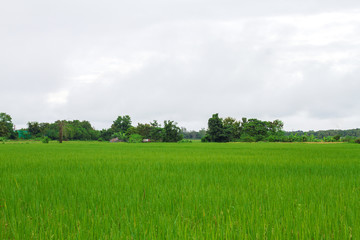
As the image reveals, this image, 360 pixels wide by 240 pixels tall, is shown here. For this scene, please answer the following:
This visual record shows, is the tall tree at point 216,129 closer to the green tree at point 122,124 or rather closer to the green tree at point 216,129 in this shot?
the green tree at point 216,129

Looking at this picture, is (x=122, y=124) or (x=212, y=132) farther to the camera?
(x=122, y=124)

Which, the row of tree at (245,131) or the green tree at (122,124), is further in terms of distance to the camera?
the green tree at (122,124)

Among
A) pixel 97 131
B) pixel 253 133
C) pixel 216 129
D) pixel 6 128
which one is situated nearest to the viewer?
pixel 216 129

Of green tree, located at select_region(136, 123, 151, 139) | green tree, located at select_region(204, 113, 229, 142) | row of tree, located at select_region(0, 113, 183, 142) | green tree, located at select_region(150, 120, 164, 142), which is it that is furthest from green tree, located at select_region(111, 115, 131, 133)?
green tree, located at select_region(204, 113, 229, 142)

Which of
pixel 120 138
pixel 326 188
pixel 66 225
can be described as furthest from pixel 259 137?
pixel 66 225

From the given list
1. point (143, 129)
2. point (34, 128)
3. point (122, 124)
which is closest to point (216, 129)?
point (143, 129)

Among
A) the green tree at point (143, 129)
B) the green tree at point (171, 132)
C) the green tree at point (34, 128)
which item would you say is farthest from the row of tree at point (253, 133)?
the green tree at point (34, 128)

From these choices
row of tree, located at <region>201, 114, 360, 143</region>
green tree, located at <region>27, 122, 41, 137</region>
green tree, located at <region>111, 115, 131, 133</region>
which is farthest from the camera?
green tree, located at <region>111, 115, 131, 133</region>

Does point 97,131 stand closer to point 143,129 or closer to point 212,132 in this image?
point 143,129

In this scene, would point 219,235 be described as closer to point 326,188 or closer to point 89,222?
point 89,222

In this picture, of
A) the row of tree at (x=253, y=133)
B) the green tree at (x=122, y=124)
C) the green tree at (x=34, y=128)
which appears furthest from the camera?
the green tree at (x=122, y=124)

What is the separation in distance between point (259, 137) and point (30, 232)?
35.3 meters

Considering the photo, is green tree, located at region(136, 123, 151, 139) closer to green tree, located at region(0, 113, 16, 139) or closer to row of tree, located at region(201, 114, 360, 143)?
row of tree, located at region(201, 114, 360, 143)

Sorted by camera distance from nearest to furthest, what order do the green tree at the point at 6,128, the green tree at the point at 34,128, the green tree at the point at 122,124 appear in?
the green tree at the point at 6,128 → the green tree at the point at 34,128 → the green tree at the point at 122,124
